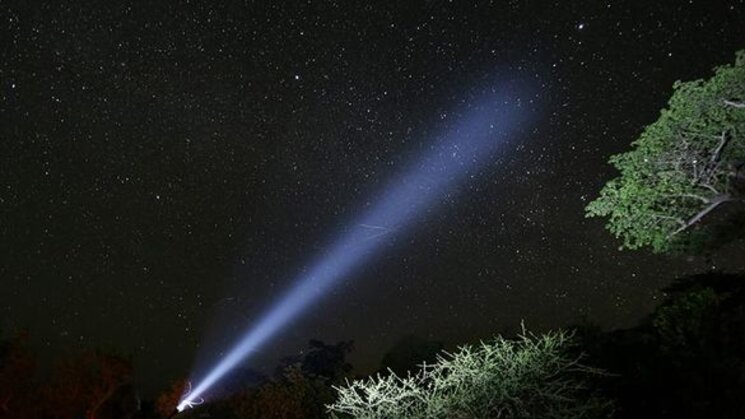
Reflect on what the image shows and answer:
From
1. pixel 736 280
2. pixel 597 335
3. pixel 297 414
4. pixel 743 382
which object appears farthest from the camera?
pixel 297 414

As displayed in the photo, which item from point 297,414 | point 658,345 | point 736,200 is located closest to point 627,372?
point 658,345

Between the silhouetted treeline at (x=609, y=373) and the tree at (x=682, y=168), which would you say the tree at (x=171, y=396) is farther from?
the tree at (x=682, y=168)

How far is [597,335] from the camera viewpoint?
51.7 feet

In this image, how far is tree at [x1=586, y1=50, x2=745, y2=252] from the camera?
37.7 ft

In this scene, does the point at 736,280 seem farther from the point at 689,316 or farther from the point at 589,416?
the point at 589,416

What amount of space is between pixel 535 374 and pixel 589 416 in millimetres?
966

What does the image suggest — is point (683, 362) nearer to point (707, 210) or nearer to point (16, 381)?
point (707, 210)

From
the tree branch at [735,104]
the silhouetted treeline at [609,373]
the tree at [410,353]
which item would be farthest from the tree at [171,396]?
the tree branch at [735,104]

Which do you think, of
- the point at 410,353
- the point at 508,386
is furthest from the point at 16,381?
the point at 508,386

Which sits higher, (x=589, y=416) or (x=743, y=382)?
(x=589, y=416)

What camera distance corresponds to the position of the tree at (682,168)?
37.7ft

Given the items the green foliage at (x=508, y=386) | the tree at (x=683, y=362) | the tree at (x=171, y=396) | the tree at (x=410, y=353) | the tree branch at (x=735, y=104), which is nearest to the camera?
the green foliage at (x=508, y=386)

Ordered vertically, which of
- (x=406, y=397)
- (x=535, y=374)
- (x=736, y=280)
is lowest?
(x=736, y=280)

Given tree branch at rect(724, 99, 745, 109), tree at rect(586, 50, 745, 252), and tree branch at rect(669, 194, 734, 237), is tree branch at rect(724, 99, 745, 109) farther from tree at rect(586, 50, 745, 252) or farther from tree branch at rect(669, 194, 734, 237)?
tree branch at rect(669, 194, 734, 237)
